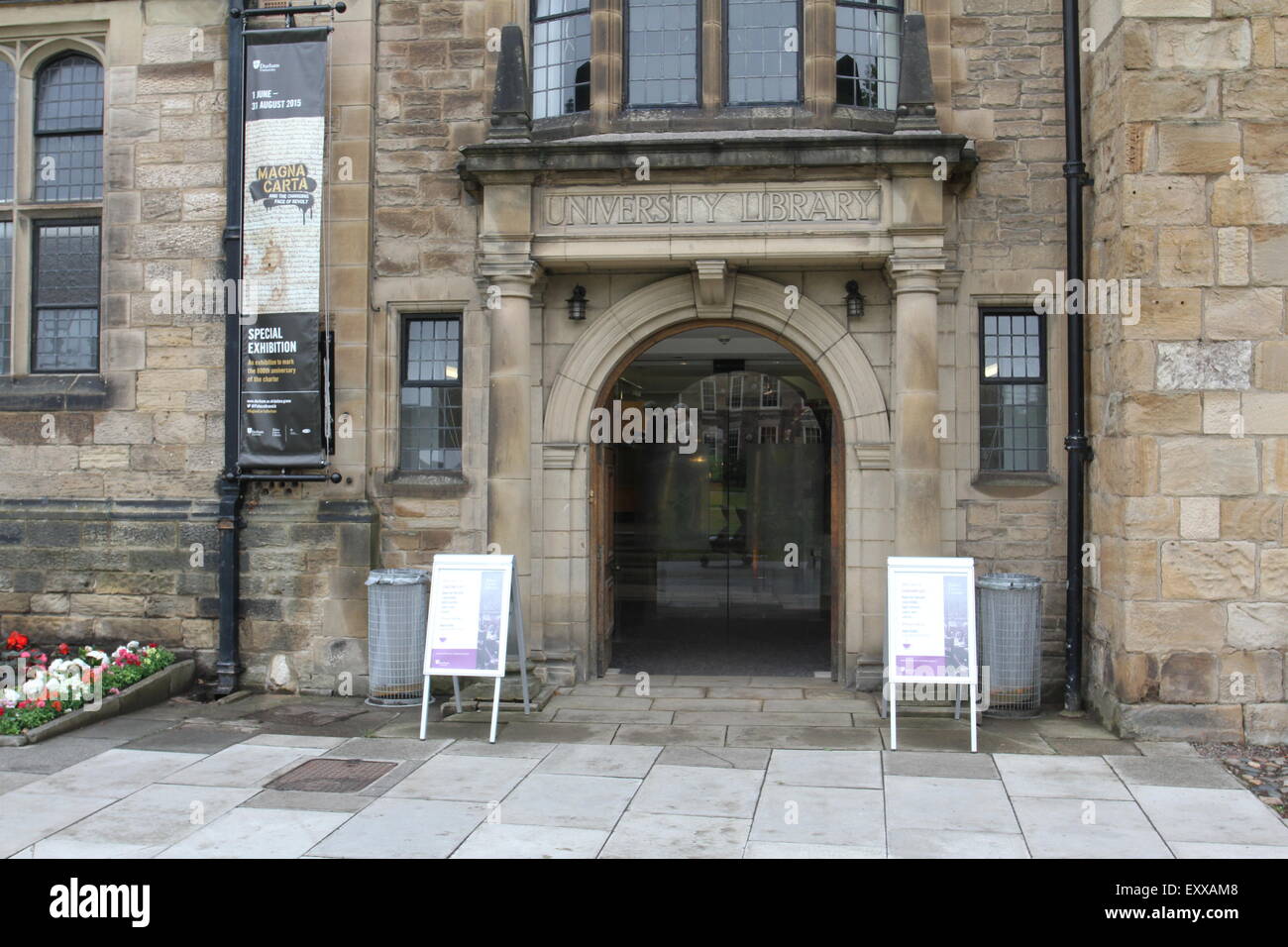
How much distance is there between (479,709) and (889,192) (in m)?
5.32

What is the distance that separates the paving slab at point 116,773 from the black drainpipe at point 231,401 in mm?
2053

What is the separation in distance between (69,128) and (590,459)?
5.88m

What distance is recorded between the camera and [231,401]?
395 inches

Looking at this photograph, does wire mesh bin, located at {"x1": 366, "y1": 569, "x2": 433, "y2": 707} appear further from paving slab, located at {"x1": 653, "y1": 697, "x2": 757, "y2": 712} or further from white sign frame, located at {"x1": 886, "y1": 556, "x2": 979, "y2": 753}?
white sign frame, located at {"x1": 886, "y1": 556, "x2": 979, "y2": 753}

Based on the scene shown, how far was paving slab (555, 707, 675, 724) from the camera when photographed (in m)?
8.80

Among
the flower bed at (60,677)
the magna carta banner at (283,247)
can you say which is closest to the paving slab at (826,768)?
the magna carta banner at (283,247)

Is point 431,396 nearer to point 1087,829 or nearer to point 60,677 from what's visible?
point 60,677

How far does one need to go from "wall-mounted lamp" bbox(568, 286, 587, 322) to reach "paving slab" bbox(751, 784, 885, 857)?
4.63 meters

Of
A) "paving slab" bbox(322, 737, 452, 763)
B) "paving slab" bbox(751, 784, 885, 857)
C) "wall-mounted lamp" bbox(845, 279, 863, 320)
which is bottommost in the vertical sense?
"paving slab" bbox(751, 784, 885, 857)

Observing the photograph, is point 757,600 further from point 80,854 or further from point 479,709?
point 80,854

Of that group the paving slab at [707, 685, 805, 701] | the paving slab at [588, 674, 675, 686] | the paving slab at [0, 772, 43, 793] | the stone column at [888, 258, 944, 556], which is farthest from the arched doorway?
the paving slab at [0, 772, 43, 793]

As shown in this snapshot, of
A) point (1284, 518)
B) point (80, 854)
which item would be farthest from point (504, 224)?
point (1284, 518)

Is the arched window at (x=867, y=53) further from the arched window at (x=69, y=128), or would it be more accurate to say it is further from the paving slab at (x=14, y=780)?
the paving slab at (x=14, y=780)

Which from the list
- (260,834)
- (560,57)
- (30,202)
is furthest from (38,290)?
(260,834)
